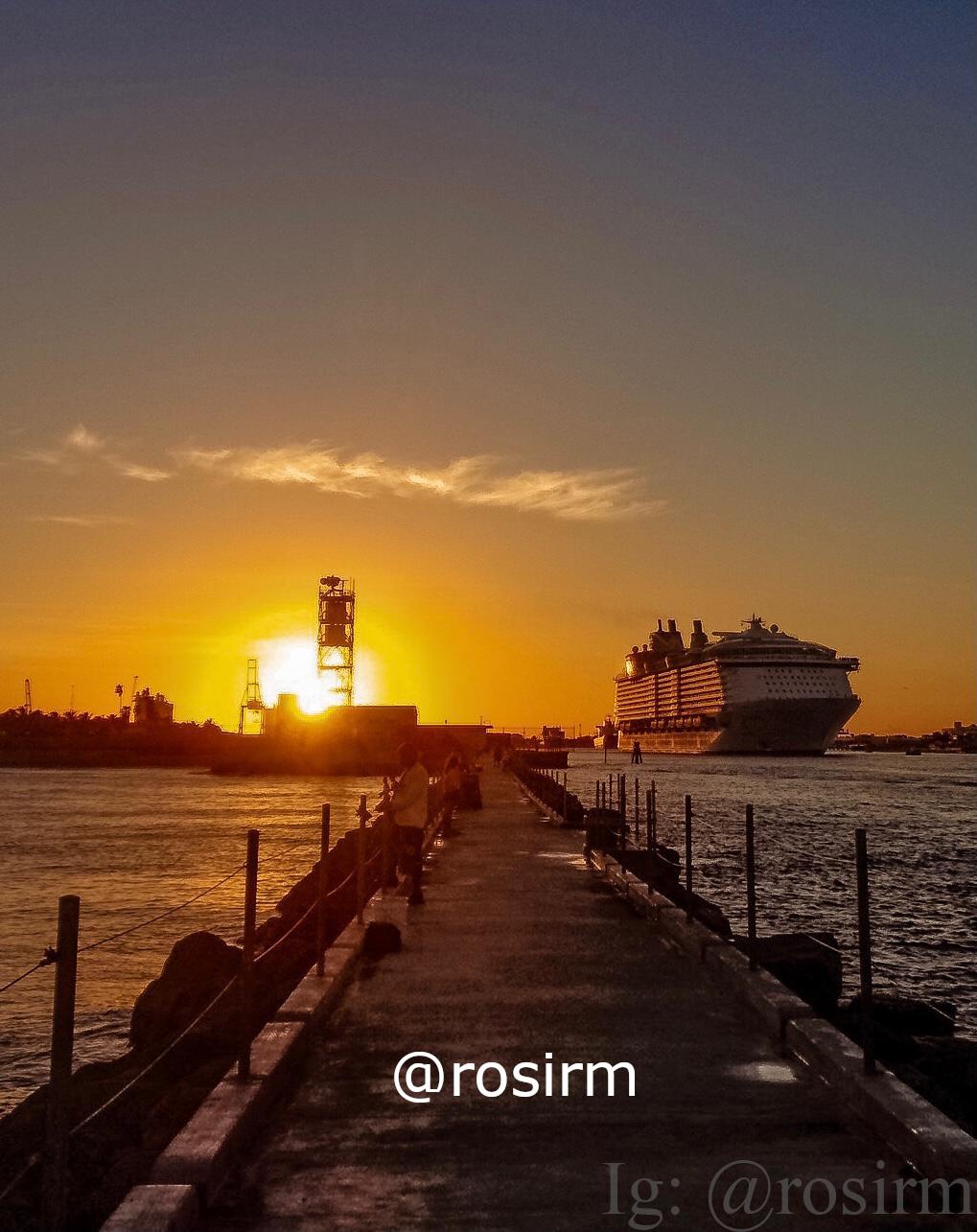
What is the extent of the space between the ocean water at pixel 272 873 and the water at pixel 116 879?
0.06m

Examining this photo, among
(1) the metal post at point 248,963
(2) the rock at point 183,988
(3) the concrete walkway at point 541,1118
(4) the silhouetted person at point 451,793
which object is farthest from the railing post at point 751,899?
(4) the silhouetted person at point 451,793

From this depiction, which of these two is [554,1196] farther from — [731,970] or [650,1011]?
[731,970]

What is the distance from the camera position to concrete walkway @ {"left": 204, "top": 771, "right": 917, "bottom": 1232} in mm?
4758

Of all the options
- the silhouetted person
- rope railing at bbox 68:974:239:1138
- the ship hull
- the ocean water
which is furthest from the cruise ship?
rope railing at bbox 68:974:239:1138

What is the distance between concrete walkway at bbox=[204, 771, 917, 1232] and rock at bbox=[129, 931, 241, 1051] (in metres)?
3.08

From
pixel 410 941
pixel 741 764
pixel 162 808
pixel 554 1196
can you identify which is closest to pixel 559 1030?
pixel 554 1196

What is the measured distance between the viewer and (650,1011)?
26.9 feet

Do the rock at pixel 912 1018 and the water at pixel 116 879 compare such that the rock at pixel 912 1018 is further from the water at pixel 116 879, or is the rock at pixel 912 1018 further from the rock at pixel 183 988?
the water at pixel 116 879

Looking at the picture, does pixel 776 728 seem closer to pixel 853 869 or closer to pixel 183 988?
pixel 853 869

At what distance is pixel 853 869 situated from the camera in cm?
3338

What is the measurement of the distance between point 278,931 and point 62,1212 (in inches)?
499

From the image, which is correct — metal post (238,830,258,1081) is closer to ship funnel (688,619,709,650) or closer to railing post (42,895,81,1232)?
railing post (42,895,81,1232)

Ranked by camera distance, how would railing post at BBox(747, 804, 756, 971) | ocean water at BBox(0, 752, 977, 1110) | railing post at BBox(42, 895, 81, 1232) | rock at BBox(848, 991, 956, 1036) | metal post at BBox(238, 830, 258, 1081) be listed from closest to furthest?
1. railing post at BBox(42, 895, 81, 1232)
2. metal post at BBox(238, 830, 258, 1081)
3. railing post at BBox(747, 804, 756, 971)
4. rock at BBox(848, 991, 956, 1036)
5. ocean water at BBox(0, 752, 977, 1110)

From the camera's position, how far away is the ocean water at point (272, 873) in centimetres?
1722
